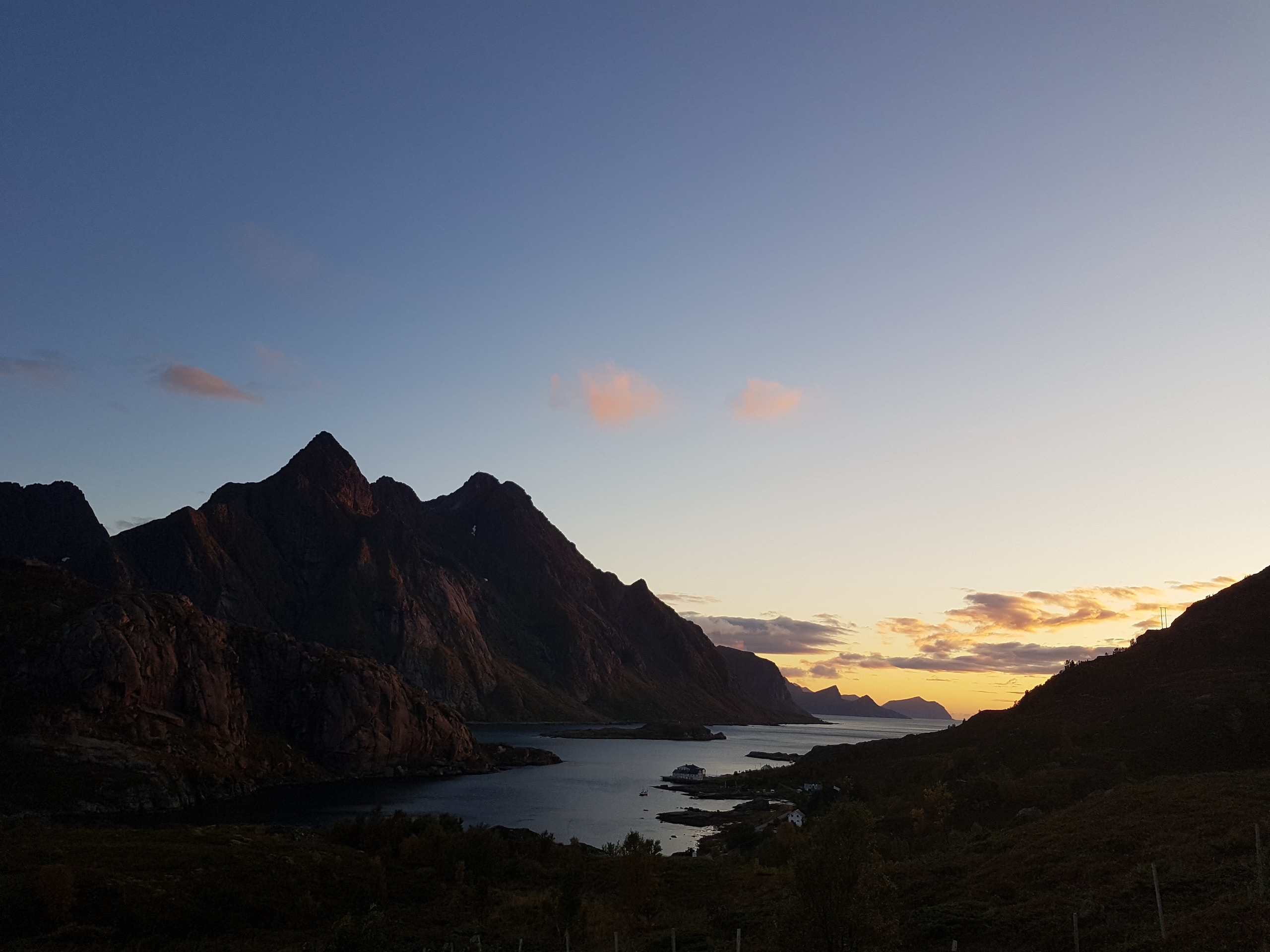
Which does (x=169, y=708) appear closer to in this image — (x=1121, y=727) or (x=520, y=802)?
(x=520, y=802)

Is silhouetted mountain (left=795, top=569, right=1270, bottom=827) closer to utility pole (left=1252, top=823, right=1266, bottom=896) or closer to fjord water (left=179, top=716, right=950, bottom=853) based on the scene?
fjord water (left=179, top=716, right=950, bottom=853)

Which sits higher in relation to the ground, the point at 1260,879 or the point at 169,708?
the point at 169,708

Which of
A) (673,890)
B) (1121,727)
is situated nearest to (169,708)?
(673,890)

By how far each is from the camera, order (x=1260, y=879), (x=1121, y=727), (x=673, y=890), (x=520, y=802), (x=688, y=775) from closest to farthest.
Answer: (x=1260, y=879) < (x=673, y=890) < (x=1121, y=727) < (x=520, y=802) < (x=688, y=775)

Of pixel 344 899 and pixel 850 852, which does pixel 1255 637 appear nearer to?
pixel 850 852

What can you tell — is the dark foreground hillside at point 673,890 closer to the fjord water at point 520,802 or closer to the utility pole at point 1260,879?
the utility pole at point 1260,879

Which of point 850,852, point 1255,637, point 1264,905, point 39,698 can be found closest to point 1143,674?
point 1255,637

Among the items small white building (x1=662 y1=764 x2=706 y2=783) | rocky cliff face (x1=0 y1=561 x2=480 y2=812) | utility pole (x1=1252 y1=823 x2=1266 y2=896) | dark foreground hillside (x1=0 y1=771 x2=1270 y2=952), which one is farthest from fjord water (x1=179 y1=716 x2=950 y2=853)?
utility pole (x1=1252 y1=823 x2=1266 y2=896)

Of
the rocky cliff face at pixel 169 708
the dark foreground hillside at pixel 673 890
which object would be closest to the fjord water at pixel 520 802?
the rocky cliff face at pixel 169 708

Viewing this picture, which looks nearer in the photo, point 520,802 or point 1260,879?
point 1260,879

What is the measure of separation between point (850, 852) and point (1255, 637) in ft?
223

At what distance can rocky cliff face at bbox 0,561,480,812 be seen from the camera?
85188 millimetres

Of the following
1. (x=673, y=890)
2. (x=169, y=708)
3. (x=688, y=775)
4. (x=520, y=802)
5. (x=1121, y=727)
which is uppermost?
(x=169, y=708)

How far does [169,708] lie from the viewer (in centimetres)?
10531
